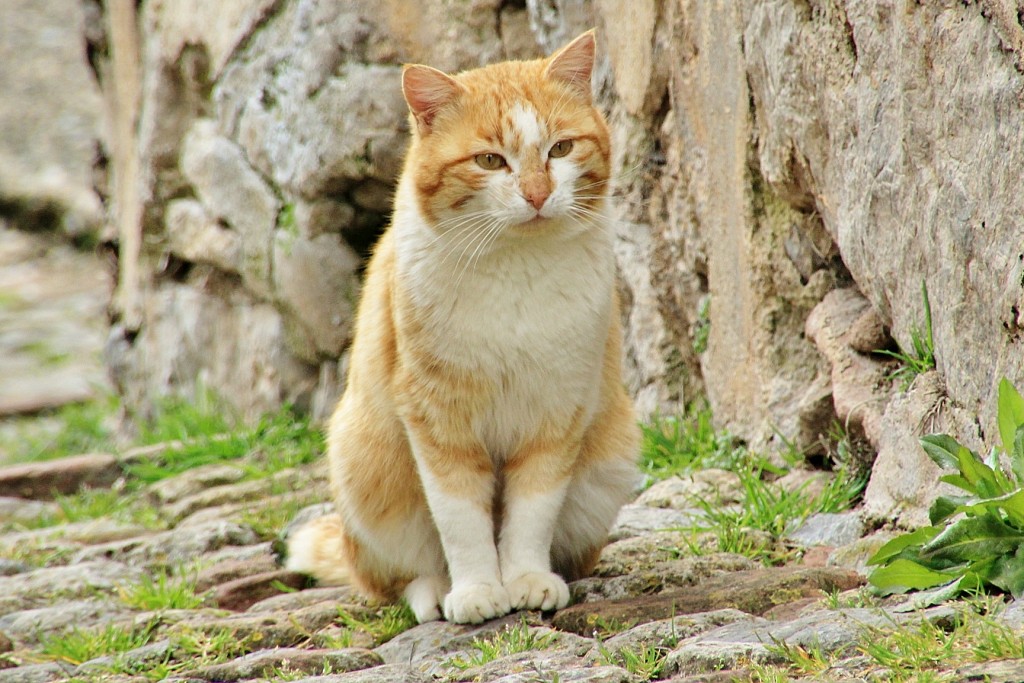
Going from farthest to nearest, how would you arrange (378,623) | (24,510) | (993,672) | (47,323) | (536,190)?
(47,323) < (24,510) < (378,623) < (536,190) < (993,672)

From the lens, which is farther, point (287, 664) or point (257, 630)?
point (257, 630)

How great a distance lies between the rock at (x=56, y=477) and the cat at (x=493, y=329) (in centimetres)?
292

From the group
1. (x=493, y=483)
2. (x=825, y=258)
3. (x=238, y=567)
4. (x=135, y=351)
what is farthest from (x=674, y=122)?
(x=135, y=351)

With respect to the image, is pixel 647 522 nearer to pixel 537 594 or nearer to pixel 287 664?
pixel 537 594

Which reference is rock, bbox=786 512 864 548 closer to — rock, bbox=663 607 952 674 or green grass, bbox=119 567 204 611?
rock, bbox=663 607 952 674

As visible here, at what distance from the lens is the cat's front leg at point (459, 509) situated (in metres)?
3.05

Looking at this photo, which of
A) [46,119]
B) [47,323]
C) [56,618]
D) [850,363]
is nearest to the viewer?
[56,618]

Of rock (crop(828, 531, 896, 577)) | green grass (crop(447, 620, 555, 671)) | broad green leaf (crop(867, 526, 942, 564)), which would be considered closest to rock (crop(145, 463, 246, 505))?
green grass (crop(447, 620, 555, 671))

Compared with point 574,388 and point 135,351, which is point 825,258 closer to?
point 574,388

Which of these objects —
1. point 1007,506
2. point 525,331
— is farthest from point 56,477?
point 1007,506

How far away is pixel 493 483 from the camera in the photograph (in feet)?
10.4

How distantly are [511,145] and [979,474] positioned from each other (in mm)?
1501

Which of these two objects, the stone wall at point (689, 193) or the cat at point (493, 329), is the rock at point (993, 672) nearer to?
the stone wall at point (689, 193)

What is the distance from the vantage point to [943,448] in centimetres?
250
